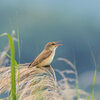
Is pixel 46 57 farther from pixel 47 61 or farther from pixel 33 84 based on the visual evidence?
pixel 33 84

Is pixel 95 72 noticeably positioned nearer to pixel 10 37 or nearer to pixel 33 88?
pixel 33 88

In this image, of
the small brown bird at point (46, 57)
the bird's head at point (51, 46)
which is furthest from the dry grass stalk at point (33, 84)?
the bird's head at point (51, 46)

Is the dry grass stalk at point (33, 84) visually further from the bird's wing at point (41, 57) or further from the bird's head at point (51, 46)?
the bird's head at point (51, 46)

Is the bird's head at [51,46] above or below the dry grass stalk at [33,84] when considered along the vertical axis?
above

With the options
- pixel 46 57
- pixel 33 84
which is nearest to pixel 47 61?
pixel 46 57

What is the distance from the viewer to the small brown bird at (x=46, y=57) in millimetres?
4235

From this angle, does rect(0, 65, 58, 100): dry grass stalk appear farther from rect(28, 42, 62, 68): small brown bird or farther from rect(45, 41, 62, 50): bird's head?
rect(45, 41, 62, 50): bird's head

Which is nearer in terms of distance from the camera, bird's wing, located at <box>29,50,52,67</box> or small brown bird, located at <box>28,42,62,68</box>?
bird's wing, located at <box>29,50,52,67</box>

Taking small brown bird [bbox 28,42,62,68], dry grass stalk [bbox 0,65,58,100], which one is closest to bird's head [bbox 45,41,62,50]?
small brown bird [bbox 28,42,62,68]

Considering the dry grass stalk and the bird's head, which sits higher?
the bird's head

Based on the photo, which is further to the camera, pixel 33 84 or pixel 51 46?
pixel 51 46

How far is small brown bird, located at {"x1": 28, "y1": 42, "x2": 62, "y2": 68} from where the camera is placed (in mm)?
4235

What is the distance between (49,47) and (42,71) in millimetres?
1994

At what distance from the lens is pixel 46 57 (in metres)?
4.73
